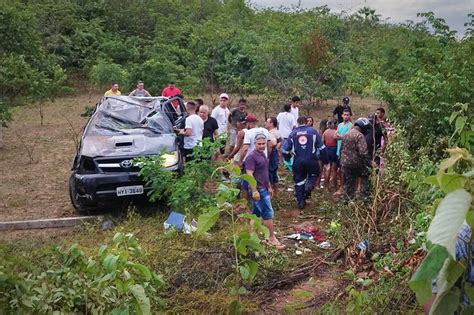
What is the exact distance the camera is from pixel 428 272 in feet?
3.48

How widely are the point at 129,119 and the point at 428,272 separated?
839 centimetres

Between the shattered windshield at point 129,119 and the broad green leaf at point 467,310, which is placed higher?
the broad green leaf at point 467,310

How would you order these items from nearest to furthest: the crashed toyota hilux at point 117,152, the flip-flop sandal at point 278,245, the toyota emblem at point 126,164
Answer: the flip-flop sandal at point 278,245 → the crashed toyota hilux at point 117,152 → the toyota emblem at point 126,164

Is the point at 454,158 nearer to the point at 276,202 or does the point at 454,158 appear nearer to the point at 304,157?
the point at 304,157

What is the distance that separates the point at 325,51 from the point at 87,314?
50.9 feet

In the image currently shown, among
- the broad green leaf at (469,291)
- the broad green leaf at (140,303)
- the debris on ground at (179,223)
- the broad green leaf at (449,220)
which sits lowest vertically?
the debris on ground at (179,223)

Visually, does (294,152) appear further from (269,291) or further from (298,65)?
(298,65)

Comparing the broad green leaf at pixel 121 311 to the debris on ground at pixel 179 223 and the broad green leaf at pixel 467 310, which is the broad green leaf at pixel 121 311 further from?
the debris on ground at pixel 179 223

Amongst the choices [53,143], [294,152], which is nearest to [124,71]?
[53,143]

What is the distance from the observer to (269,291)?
Result: 18.8 ft

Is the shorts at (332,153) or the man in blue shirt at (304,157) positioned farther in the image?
the shorts at (332,153)

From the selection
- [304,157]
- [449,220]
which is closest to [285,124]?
[304,157]

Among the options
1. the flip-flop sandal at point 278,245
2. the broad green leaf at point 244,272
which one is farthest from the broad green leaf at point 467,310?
the flip-flop sandal at point 278,245

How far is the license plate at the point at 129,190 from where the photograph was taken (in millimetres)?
7953
